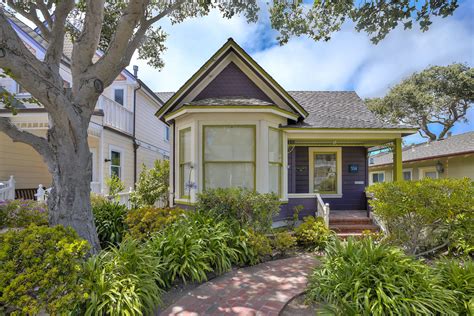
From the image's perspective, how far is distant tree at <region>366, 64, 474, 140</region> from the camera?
82.2ft

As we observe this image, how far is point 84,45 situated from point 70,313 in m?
4.35

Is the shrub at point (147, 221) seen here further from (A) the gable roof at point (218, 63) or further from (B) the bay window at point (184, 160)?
(A) the gable roof at point (218, 63)

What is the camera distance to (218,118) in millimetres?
7707

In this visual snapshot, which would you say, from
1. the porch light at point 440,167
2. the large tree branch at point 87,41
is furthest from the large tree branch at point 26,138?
the porch light at point 440,167

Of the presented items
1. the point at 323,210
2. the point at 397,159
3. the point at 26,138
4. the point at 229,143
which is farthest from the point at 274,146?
the point at 26,138

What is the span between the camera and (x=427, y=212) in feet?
17.3

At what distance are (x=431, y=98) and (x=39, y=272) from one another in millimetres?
32026

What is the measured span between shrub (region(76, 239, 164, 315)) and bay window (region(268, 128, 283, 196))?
451 centimetres

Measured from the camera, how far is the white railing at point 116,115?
1131cm

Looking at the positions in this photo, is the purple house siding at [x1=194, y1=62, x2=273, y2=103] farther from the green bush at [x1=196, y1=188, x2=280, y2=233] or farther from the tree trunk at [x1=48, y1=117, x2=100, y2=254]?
the tree trunk at [x1=48, y1=117, x2=100, y2=254]

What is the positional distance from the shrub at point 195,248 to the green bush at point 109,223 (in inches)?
61.8

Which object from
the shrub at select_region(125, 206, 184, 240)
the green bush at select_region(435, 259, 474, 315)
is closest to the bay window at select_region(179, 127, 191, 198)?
the shrub at select_region(125, 206, 184, 240)

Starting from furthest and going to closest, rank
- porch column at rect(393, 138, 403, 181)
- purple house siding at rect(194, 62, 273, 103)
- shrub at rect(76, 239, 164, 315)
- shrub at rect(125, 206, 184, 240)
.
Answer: porch column at rect(393, 138, 403, 181)
purple house siding at rect(194, 62, 273, 103)
shrub at rect(125, 206, 184, 240)
shrub at rect(76, 239, 164, 315)

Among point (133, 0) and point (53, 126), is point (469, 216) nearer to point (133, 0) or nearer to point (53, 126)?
point (133, 0)
